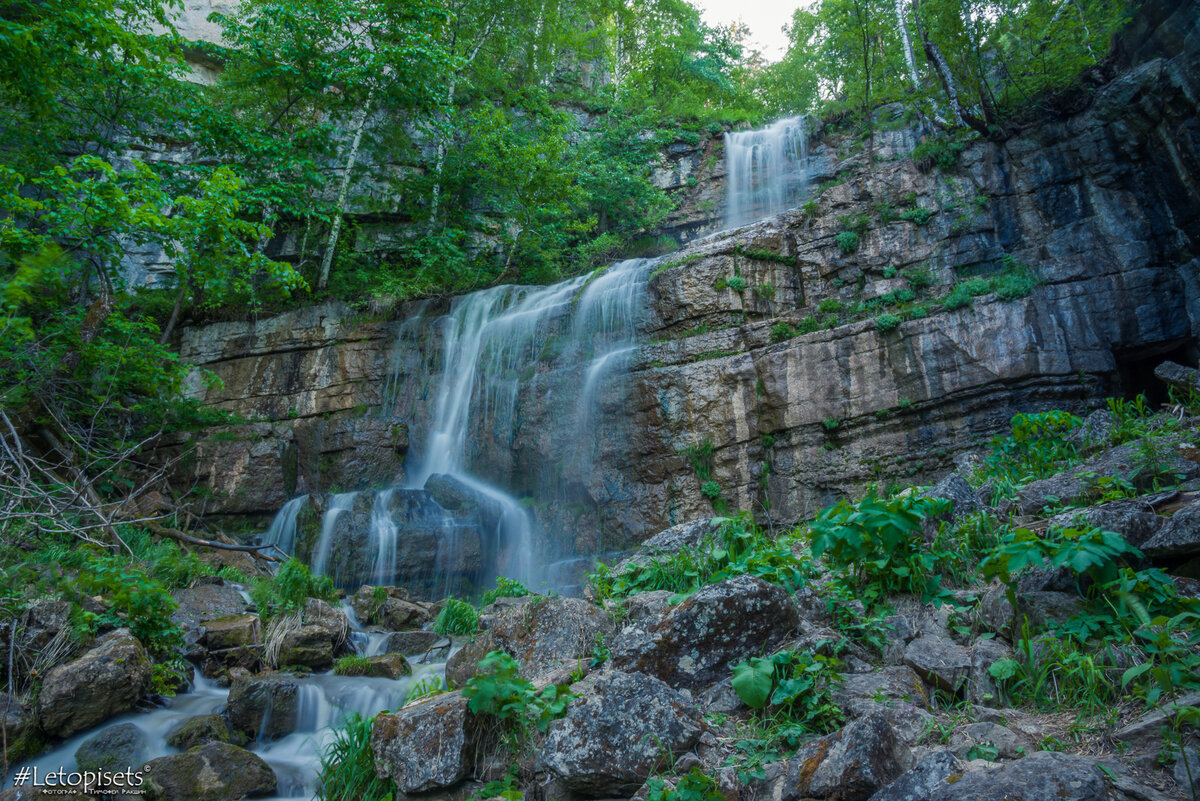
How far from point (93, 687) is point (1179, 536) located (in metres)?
7.12

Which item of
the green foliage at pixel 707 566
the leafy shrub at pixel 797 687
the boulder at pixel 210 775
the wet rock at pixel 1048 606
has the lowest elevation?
the boulder at pixel 210 775

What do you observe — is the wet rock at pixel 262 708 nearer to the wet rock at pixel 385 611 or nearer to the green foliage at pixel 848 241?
the wet rock at pixel 385 611

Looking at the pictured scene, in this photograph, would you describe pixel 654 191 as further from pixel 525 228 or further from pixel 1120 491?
pixel 1120 491

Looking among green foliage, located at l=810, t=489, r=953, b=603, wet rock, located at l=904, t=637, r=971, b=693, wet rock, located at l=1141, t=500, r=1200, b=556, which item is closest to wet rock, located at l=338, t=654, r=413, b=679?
green foliage, located at l=810, t=489, r=953, b=603

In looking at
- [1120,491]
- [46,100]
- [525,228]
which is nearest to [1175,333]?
[1120,491]

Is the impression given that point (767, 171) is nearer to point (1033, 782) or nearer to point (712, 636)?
point (712, 636)

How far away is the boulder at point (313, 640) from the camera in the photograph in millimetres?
6254

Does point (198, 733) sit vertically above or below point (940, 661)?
below

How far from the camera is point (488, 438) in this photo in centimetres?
1253

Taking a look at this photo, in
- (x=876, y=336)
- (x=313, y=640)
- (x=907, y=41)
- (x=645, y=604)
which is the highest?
(x=907, y=41)

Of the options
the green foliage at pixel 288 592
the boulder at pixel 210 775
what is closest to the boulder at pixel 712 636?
the boulder at pixel 210 775

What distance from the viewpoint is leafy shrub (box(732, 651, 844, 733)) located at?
281cm

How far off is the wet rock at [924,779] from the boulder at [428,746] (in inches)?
77.6

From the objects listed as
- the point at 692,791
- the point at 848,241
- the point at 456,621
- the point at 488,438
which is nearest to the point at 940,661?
the point at 692,791
